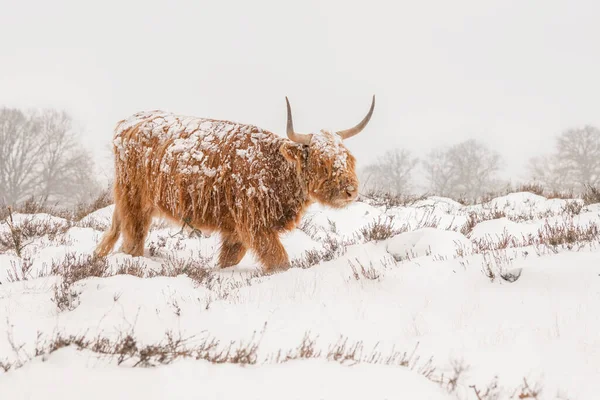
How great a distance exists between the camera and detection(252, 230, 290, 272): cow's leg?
14.6ft

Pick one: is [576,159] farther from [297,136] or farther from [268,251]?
[268,251]

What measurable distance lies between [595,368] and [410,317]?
994 millimetres

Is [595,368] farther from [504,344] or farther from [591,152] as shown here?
[591,152]

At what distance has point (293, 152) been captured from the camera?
14.6ft

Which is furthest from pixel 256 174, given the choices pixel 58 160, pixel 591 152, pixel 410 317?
pixel 591 152

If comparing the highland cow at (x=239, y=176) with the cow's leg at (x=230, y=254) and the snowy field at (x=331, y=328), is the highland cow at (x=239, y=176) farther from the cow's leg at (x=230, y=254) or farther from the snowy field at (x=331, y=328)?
the snowy field at (x=331, y=328)

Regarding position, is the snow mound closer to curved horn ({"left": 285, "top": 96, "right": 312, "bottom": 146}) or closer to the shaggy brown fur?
the shaggy brown fur

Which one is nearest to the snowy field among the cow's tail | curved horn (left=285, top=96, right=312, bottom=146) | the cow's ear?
the cow's tail

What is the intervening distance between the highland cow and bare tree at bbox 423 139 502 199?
3427 cm

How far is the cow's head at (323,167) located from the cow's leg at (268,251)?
67cm

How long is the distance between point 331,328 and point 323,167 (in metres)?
2.22

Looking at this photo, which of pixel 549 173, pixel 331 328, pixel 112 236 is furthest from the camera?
pixel 549 173

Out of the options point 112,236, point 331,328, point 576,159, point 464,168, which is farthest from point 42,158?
point 576,159

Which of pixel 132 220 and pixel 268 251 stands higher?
pixel 132 220
